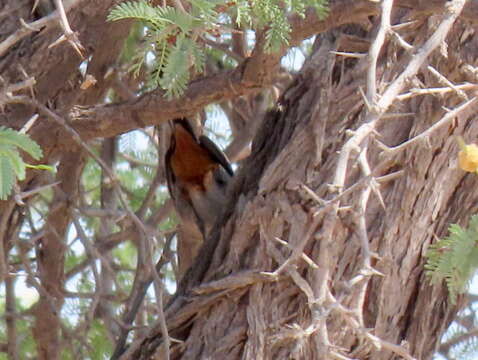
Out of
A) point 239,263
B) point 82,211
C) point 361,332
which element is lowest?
point 361,332

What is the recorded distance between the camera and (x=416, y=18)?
3266mm

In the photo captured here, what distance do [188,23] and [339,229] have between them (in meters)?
1.01

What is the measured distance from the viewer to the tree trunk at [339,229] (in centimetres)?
318

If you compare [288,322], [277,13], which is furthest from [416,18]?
[288,322]

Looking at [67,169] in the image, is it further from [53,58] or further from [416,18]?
[416,18]

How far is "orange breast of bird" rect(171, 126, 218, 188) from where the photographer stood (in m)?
Answer: 3.88

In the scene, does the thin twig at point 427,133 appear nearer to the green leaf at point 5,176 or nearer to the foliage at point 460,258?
the foliage at point 460,258

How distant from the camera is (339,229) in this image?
3.20 metres

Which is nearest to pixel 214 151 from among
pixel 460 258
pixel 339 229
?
pixel 339 229

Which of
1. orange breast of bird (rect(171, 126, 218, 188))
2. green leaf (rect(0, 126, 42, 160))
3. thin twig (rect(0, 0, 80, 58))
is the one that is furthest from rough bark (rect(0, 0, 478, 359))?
green leaf (rect(0, 126, 42, 160))

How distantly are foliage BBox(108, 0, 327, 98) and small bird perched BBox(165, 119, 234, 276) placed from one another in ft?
3.94

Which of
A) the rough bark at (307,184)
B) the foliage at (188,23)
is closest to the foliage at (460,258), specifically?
the rough bark at (307,184)

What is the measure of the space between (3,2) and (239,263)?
1.16m

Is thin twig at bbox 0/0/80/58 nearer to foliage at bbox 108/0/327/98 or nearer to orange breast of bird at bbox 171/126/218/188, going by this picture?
foliage at bbox 108/0/327/98
